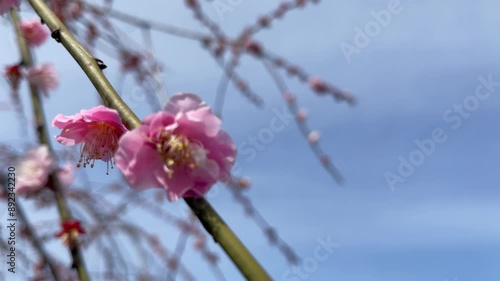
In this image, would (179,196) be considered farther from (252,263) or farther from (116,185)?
(116,185)

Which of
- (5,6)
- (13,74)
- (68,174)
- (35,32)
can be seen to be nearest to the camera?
(5,6)

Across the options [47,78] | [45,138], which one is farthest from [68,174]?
[45,138]

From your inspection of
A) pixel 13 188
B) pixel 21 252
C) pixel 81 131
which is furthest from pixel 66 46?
pixel 21 252

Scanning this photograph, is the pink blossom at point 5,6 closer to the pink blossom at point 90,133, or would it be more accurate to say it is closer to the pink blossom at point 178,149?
the pink blossom at point 90,133

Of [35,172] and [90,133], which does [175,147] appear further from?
[35,172]

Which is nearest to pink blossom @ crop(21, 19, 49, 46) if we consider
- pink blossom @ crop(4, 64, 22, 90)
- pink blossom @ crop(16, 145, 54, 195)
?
pink blossom @ crop(4, 64, 22, 90)

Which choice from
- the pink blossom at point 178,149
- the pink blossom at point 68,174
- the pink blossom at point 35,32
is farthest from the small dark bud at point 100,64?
the pink blossom at point 35,32
